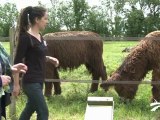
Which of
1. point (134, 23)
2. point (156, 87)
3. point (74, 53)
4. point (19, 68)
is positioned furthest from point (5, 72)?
point (134, 23)

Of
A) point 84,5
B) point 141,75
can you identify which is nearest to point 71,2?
point 84,5

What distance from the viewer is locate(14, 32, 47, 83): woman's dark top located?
4.78m

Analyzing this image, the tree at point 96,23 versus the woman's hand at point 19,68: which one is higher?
the woman's hand at point 19,68

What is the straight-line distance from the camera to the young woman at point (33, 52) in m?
4.80

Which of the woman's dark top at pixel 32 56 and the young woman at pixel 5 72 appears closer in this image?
the young woman at pixel 5 72

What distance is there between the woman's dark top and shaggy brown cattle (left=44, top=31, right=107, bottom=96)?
424 centimetres

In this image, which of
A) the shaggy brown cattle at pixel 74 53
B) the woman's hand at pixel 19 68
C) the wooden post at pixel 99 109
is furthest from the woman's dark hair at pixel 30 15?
the shaggy brown cattle at pixel 74 53

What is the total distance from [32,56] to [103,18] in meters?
63.5

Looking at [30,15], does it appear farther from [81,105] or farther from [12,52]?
[81,105]

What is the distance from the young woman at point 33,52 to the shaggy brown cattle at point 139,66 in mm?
3073

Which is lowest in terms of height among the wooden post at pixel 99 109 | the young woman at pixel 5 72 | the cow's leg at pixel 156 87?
the cow's leg at pixel 156 87

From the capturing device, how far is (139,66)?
26.5 feet

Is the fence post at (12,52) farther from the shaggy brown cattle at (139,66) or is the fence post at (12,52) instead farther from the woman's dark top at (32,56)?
the woman's dark top at (32,56)

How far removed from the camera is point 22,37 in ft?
15.7
